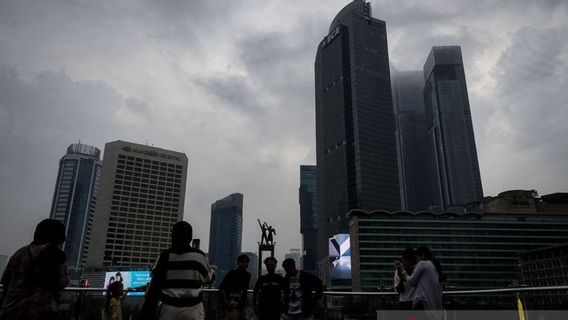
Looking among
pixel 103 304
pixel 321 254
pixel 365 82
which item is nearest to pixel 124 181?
pixel 321 254

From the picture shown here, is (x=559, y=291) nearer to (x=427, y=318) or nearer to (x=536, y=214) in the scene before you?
(x=427, y=318)

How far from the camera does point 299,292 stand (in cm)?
718

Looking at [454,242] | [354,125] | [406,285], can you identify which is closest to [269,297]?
[406,285]

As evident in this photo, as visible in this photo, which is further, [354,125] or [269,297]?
[354,125]

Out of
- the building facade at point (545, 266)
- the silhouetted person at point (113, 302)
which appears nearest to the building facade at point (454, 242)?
the building facade at point (545, 266)

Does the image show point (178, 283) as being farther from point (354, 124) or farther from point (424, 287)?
point (354, 124)

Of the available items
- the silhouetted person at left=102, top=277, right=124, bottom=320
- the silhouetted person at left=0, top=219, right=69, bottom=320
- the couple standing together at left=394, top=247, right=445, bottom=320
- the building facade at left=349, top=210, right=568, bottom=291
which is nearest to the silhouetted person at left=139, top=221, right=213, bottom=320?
the silhouetted person at left=0, top=219, right=69, bottom=320

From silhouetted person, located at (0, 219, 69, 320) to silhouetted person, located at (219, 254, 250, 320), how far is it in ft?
10.4

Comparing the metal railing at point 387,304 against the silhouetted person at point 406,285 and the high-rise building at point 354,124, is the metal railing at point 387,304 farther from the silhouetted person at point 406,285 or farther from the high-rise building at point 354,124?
the high-rise building at point 354,124

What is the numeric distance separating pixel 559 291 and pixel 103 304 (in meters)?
8.24

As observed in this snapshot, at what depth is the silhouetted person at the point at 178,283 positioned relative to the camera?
13.2 ft

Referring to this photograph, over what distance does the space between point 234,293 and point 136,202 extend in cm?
15301

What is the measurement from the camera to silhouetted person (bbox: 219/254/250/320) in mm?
7023

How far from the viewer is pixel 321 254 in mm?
164125
